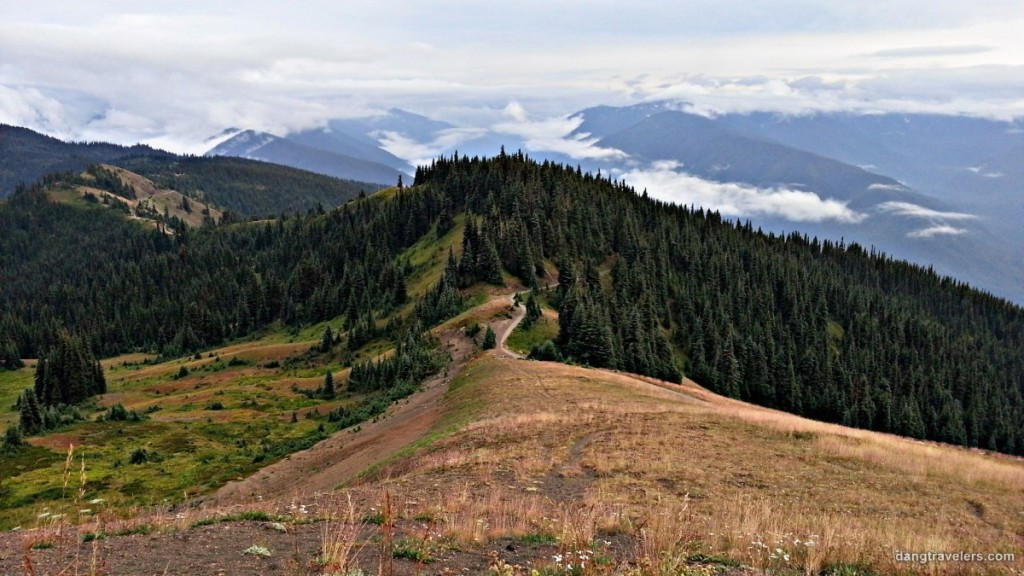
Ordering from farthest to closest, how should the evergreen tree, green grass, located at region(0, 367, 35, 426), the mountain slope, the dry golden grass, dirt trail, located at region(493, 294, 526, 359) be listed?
green grass, located at region(0, 367, 35, 426) < the evergreen tree < dirt trail, located at region(493, 294, 526, 359) < the dry golden grass < the mountain slope

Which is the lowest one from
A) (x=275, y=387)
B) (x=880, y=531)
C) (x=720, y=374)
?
(x=275, y=387)

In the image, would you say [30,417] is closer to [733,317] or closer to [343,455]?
[343,455]

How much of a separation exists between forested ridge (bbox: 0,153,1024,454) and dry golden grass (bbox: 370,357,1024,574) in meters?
45.4

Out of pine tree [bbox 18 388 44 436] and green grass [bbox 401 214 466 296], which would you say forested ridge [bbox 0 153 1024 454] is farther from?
pine tree [bbox 18 388 44 436]

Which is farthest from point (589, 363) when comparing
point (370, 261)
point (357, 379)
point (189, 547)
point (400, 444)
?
point (370, 261)

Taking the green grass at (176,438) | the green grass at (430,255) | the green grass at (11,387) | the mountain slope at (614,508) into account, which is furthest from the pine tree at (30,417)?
the green grass at (430,255)

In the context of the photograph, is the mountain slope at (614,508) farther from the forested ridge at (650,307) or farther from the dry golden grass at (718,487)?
the forested ridge at (650,307)

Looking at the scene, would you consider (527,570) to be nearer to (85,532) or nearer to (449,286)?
(85,532)

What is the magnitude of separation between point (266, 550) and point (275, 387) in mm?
86684

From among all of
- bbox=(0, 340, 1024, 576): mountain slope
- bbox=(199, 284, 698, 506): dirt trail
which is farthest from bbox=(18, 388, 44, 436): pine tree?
bbox=(0, 340, 1024, 576): mountain slope

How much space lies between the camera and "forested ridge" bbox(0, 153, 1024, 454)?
108m

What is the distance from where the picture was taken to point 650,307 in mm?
109375

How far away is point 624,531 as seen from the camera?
14.2 metres

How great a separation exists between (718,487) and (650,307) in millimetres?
91736
